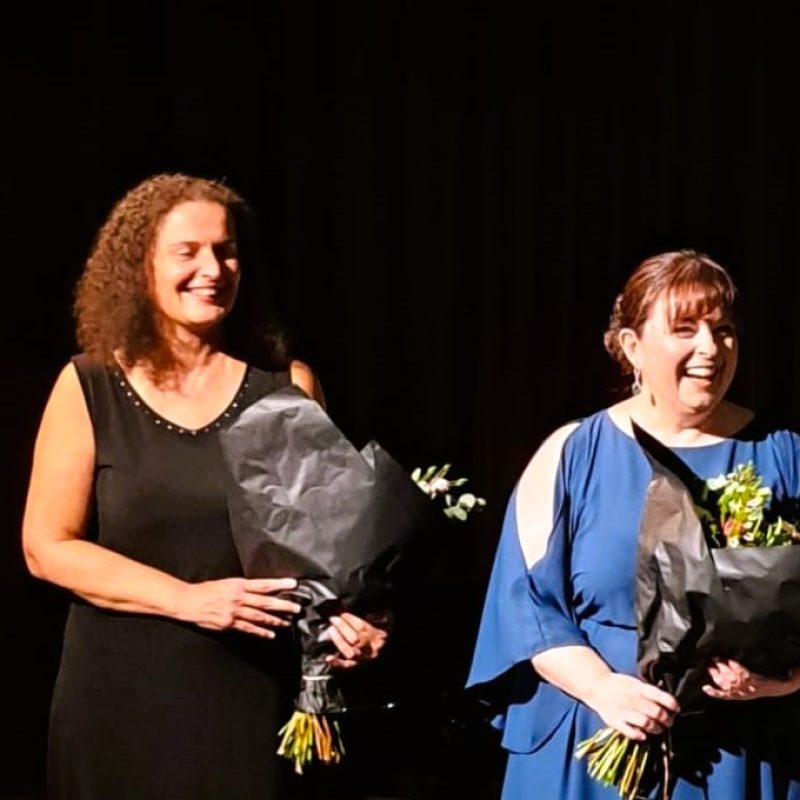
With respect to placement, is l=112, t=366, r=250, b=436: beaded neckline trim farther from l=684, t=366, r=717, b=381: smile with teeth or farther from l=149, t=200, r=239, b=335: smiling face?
l=684, t=366, r=717, b=381: smile with teeth

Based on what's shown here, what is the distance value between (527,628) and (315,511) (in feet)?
1.13

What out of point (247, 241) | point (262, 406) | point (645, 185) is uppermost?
point (645, 185)

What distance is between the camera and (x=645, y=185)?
411cm

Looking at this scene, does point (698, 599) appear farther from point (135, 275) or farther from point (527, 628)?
point (135, 275)

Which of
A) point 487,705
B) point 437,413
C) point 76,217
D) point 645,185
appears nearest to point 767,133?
point 645,185

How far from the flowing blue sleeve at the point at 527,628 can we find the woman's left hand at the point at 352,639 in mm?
186

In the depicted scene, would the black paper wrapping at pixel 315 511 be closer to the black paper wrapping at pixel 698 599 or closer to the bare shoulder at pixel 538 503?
the bare shoulder at pixel 538 503

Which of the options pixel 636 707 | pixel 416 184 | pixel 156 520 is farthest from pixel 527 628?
pixel 416 184

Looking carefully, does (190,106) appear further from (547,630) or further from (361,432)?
(547,630)

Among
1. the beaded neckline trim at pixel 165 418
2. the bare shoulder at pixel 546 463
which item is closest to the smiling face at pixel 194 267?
the beaded neckline trim at pixel 165 418

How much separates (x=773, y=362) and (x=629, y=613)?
179 cm

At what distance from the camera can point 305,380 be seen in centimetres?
263

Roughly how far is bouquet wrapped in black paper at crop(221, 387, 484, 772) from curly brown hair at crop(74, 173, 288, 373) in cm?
23

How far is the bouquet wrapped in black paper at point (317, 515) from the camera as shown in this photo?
2383 millimetres
